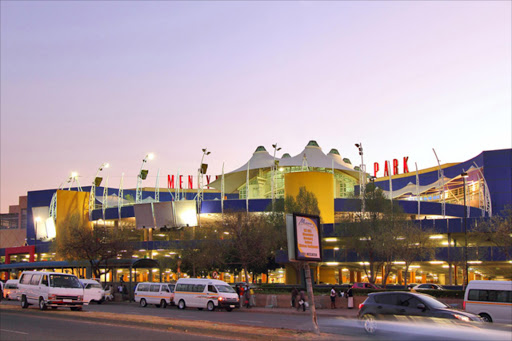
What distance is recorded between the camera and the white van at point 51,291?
91.2 feet

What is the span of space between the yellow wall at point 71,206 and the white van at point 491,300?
71707 millimetres

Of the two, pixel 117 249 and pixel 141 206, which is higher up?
pixel 141 206

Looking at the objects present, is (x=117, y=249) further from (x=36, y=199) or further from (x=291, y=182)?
(x=36, y=199)

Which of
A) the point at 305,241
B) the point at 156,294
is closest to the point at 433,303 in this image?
the point at 305,241

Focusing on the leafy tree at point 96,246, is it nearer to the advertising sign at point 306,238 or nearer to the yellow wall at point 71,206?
the yellow wall at point 71,206

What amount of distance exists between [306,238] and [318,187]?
48106 mm

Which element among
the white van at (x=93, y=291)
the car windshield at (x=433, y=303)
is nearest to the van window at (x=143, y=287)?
the white van at (x=93, y=291)

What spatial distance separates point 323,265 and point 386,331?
5522 centimetres

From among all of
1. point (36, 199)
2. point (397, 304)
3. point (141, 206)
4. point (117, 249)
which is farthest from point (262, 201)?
point (36, 199)

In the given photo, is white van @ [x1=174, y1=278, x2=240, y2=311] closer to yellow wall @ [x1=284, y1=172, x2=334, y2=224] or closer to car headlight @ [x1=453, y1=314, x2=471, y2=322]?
car headlight @ [x1=453, y1=314, x2=471, y2=322]

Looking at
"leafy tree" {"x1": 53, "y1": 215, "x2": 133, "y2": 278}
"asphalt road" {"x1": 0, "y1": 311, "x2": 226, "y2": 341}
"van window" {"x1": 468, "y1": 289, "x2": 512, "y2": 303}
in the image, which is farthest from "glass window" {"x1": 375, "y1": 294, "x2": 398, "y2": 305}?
"leafy tree" {"x1": 53, "y1": 215, "x2": 133, "y2": 278}

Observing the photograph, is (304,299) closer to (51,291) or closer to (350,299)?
(350,299)

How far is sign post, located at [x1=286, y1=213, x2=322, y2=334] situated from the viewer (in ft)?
63.8

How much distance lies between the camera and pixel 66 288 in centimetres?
2838
